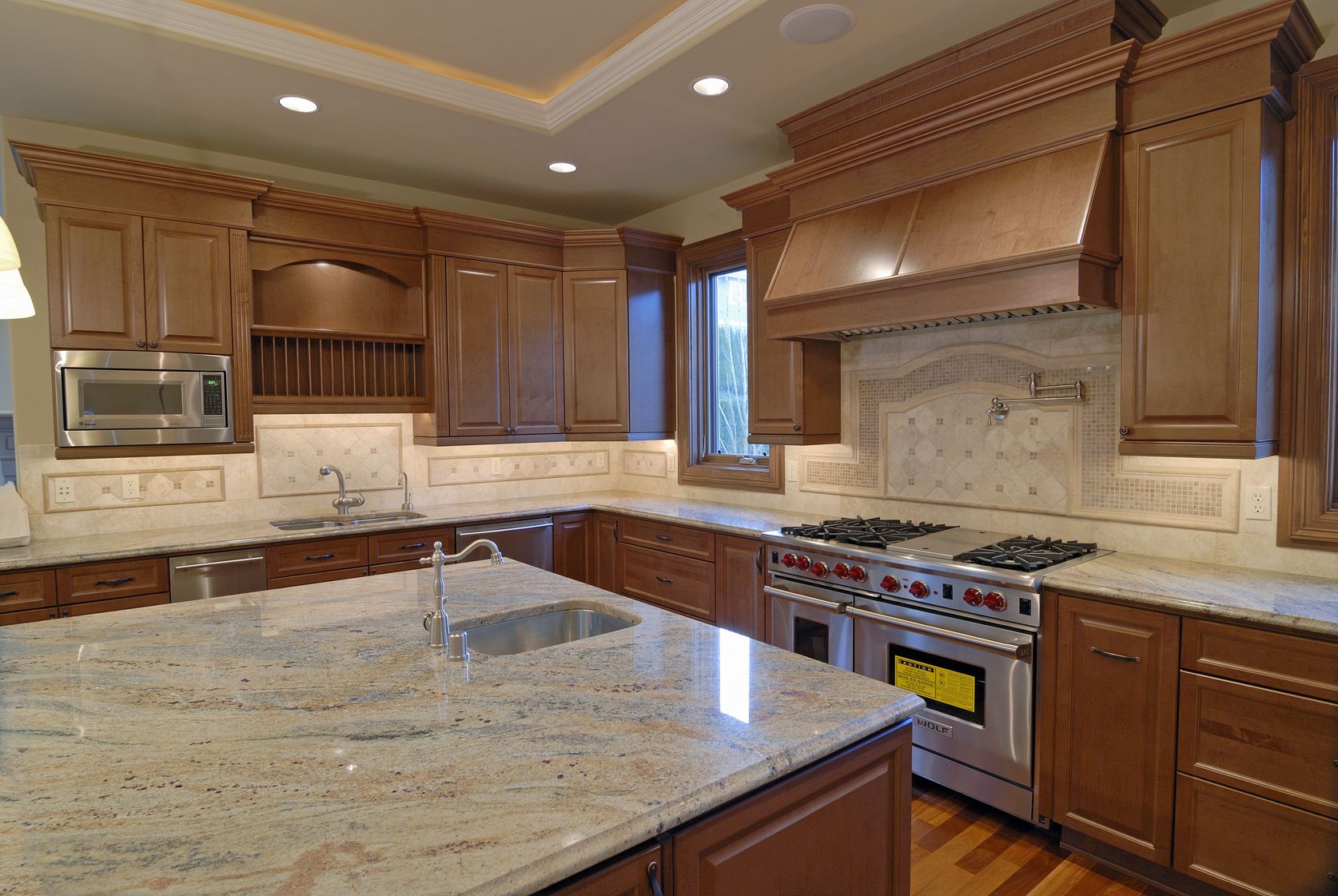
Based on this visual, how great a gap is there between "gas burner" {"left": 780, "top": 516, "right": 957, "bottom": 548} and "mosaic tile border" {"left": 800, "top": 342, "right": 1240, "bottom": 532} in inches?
7.7

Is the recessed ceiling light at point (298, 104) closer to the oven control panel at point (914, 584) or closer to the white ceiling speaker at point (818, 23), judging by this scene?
the white ceiling speaker at point (818, 23)

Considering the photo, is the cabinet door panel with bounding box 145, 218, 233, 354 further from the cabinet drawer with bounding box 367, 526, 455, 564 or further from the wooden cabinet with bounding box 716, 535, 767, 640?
Answer: the wooden cabinet with bounding box 716, 535, 767, 640

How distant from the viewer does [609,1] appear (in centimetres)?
260

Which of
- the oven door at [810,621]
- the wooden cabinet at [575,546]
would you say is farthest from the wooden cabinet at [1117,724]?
the wooden cabinet at [575,546]

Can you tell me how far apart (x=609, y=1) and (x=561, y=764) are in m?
2.58

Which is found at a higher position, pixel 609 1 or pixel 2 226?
pixel 609 1

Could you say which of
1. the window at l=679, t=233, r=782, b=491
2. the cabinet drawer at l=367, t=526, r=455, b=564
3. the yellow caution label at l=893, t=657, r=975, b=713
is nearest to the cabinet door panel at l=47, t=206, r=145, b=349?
the cabinet drawer at l=367, t=526, r=455, b=564

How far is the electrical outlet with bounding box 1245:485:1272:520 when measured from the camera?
2.36 meters

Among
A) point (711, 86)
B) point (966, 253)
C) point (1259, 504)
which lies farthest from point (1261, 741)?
point (711, 86)

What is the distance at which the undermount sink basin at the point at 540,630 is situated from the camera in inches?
77.3

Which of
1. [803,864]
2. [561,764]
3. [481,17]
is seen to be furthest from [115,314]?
[803,864]

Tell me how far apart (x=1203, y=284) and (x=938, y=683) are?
1585 millimetres

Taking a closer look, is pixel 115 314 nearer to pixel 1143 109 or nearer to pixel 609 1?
pixel 609 1

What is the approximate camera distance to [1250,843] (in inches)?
78.0
